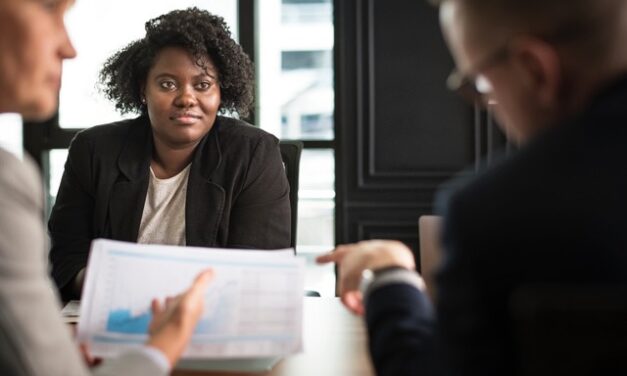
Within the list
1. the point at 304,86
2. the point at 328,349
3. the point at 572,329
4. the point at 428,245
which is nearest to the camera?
the point at 572,329

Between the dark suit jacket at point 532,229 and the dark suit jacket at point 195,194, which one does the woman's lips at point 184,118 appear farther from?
the dark suit jacket at point 532,229

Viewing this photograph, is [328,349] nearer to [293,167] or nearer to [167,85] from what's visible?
[293,167]

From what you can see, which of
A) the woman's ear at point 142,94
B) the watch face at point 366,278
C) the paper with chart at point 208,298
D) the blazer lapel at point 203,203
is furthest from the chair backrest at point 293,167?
the watch face at point 366,278

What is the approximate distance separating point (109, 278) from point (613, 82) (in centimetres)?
86

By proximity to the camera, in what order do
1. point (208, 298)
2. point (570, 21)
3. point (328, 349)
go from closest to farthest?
point (570, 21), point (208, 298), point (328, 349)

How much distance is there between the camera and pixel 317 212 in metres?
4.15

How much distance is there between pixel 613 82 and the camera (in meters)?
0.74

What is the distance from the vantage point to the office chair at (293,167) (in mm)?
2383

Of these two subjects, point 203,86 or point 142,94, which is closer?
point 203,86

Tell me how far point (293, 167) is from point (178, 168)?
1.11ft

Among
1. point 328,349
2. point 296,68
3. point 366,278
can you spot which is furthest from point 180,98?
point 296,68

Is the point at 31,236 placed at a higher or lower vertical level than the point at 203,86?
lower

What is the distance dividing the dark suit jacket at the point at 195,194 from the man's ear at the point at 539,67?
147cm

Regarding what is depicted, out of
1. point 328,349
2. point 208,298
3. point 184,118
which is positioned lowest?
point 328,349
